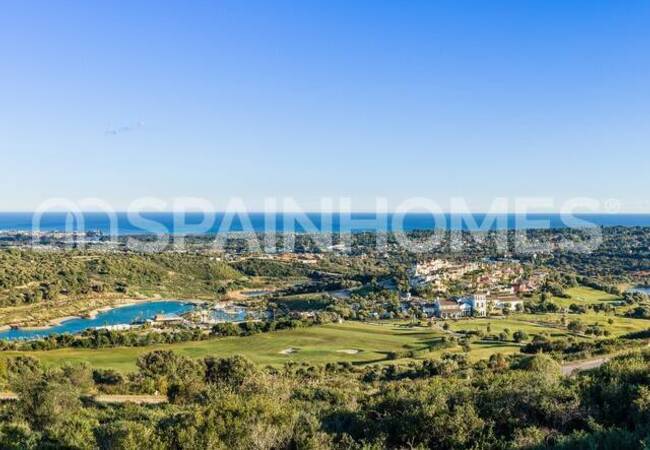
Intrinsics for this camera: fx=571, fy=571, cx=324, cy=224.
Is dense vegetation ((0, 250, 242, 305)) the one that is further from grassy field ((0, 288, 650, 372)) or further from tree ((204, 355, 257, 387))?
tree ((204, 355, 257, 387))

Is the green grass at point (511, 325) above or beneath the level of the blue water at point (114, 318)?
above

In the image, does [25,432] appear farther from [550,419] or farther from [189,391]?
[550,419]

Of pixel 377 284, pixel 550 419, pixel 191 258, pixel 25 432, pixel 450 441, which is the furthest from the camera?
pixel 191 258

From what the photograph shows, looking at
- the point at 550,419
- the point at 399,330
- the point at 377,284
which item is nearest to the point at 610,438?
the point at 550,419

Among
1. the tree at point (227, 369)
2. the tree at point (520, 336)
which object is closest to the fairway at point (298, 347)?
the tree at point (520, 336)

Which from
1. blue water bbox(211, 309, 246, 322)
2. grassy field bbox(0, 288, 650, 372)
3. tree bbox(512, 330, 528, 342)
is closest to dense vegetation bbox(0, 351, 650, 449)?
grassy field bbox(0, 288, 650, 372)

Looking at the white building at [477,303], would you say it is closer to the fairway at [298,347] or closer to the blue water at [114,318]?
the fairway at [298,347]

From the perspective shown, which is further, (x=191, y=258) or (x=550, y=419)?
(x=191, y=258)
